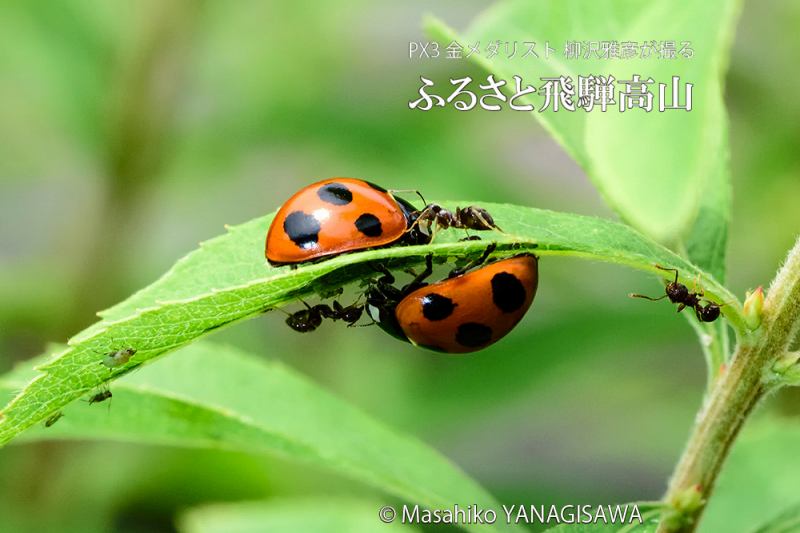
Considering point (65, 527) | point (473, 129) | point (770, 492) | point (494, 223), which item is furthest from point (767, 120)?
point (65, 527)

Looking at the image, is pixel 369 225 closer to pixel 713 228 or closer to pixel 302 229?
pixel 302 229

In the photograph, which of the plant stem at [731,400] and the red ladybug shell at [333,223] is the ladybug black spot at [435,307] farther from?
the plant stem at [731,400]

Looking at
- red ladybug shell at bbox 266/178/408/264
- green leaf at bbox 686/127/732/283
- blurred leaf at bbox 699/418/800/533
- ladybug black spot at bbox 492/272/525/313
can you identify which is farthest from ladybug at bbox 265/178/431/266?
blurred leaf at bbox 699/418/800/533

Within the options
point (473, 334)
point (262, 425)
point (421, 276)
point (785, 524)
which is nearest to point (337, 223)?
point (421, 276)

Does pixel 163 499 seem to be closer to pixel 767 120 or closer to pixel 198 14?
pixel 198 14

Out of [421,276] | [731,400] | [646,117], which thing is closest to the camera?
[731,400]

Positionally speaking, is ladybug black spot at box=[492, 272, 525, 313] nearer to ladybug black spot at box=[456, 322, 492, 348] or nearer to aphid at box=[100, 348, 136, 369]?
ladybug black spot at box=[456, 322, 492, 348]

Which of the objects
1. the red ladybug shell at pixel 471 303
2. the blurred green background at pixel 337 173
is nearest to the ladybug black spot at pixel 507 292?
the red ladybug shell at pixel 471 303
